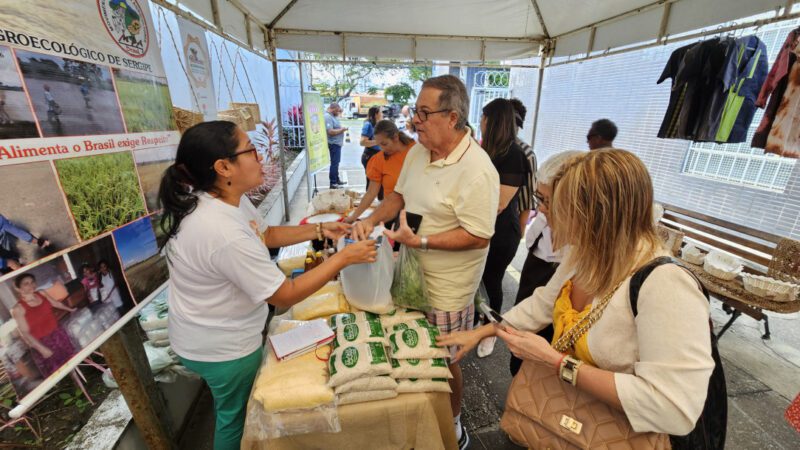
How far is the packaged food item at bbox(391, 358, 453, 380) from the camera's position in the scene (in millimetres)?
1350

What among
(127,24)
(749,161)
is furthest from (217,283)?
(749,161)

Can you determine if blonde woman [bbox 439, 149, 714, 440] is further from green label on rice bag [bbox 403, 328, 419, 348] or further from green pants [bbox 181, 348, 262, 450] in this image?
green pants [bbox 181, 348, 262, 450]

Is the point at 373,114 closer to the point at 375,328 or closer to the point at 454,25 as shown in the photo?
the point at 454,25

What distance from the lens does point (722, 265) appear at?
320cm

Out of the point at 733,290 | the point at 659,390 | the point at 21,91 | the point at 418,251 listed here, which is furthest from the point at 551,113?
the point at 21,91

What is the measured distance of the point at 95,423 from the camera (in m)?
1.82

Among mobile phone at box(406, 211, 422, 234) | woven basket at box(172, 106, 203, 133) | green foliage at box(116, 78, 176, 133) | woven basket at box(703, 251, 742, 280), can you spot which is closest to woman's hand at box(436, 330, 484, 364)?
mobile phone at box(406, 211, 422, 234)

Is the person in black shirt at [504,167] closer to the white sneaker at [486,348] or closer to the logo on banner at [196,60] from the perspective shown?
the white sneaker at [486,348]

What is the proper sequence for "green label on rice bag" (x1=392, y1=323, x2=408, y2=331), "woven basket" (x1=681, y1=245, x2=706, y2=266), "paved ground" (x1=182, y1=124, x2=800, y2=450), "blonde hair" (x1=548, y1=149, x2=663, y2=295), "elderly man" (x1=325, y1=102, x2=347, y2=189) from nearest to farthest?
"blonde hair" (x1=548, y1=149, x2=663, y2=295) < "green label on rice bag" (x1=392, y1=323, x2=408, y2=331) < "paved ground" (x1=182, y1=124, x2=800, y2=450) < "woven basket" (x1=681, y1=245, x2=706, y2=266) < "elderly man" (x1=325, y1=102, x2=347, y2=189)

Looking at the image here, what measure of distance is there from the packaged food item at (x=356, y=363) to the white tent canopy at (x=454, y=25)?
2.74 m

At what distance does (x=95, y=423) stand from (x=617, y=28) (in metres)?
5.38

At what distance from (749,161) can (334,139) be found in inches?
296

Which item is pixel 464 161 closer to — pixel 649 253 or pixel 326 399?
pixel 649 253

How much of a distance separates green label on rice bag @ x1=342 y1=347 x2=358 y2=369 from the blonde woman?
23.1 inches
